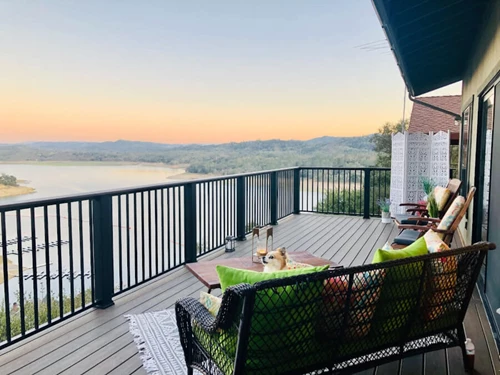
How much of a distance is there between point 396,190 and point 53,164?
26.1ft

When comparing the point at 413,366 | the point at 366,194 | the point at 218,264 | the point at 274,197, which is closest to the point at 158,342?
the point at 218,264

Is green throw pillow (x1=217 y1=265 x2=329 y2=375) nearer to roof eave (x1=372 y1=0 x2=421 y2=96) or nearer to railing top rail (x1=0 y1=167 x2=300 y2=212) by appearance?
railing top rail (x1=0 y1=167 x2=300 y2=212)

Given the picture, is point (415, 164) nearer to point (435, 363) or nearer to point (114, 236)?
point (435, 363)

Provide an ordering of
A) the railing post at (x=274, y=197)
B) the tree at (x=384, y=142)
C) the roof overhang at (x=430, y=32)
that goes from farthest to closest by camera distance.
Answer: the tree at (x=384, y=142), the railing post at (x=274, y=197), the roof overhang at (x=430, y=32)

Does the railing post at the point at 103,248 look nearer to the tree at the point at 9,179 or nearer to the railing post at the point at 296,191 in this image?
the tree at the point at 9,179

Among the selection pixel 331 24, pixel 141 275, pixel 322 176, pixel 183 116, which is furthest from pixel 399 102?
pixel 141 275

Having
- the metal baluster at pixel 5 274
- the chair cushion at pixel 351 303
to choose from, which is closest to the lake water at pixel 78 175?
the metal baluster at pixel 5 274

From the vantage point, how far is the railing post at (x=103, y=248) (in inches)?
128

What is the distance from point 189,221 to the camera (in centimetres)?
458

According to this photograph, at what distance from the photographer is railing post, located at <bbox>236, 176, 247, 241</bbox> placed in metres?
5.89

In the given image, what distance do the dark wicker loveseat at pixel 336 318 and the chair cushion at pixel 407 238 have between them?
7.21 feet

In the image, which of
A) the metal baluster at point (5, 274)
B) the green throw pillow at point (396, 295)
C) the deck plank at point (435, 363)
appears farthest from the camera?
the metal baluster at point (5, 274)

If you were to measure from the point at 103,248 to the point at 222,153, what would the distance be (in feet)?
43.1

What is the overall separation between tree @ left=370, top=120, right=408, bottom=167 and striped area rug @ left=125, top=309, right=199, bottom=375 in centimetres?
1574
